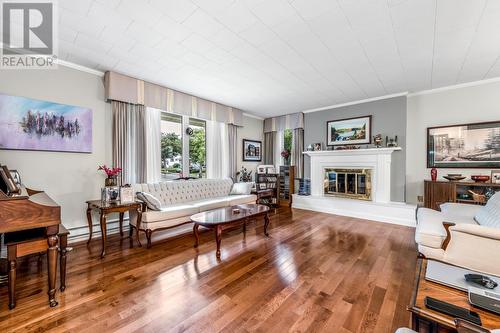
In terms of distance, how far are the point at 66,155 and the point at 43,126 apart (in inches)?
18.5

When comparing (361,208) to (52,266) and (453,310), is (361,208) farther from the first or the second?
(52,266)

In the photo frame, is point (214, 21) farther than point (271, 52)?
No

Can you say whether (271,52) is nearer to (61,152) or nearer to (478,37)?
(478,37)

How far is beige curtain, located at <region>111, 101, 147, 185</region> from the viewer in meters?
3.52

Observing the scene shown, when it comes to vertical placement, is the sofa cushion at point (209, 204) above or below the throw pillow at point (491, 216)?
below

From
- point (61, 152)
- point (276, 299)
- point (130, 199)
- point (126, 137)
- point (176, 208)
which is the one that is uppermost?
point (126, 137)

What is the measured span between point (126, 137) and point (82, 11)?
1.94 metres

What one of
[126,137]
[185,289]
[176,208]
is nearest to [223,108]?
[126,137]

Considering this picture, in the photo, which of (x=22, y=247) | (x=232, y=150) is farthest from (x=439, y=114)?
(x=22, y=247)

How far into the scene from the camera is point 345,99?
16.1 feet

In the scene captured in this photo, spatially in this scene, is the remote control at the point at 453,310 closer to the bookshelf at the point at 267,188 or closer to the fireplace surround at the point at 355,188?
the fireplace surround at the point at 355,188

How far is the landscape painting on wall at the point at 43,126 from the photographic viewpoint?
267 centimetres

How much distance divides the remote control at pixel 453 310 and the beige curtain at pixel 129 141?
402 centimetres

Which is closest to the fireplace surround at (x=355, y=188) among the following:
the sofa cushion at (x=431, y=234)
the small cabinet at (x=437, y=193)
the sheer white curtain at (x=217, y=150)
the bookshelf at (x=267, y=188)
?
the small cabinet at (x=437, y=193)
